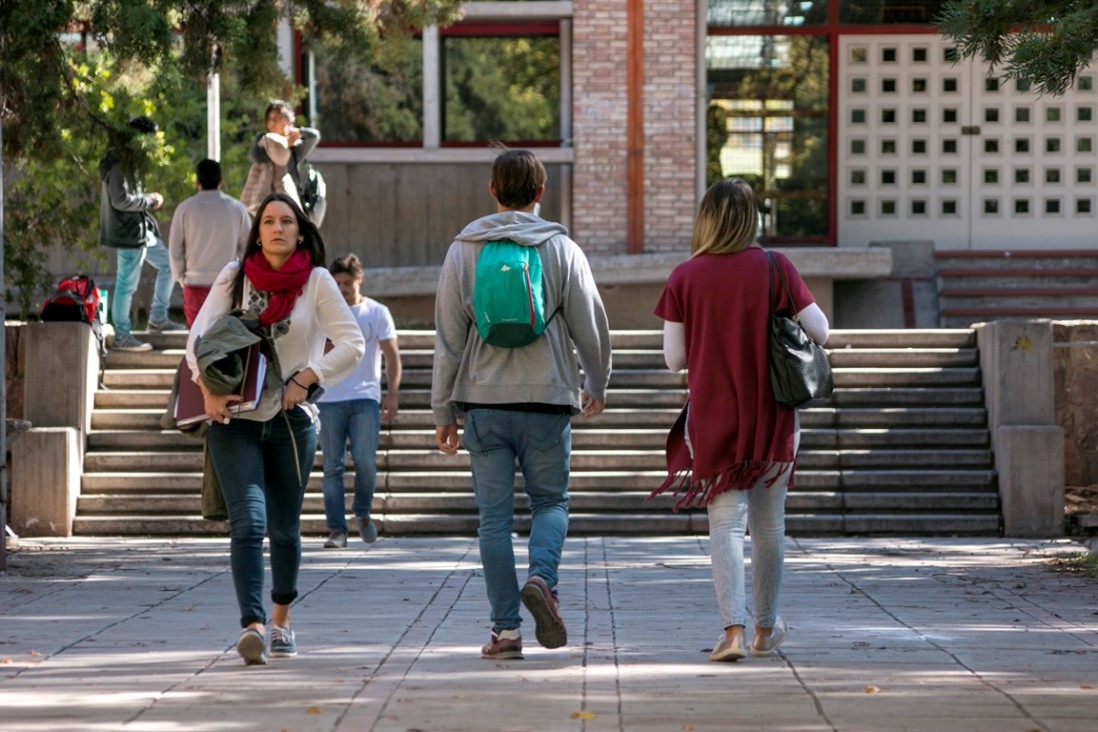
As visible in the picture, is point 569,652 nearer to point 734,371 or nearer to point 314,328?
point 734,371

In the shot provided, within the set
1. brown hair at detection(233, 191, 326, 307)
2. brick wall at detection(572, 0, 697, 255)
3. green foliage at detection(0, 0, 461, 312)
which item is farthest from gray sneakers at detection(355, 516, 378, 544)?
brick wall at detection(572, 0, 697, 255)

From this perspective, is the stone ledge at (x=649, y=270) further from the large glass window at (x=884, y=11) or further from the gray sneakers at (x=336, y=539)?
the gray sneakers at (x=336, y=539)

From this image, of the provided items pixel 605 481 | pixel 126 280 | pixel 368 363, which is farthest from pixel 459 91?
pixel 368 363

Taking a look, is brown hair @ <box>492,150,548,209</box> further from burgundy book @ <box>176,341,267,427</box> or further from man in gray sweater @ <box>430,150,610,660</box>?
burgundy book @ <box>176,341,267,427</box>

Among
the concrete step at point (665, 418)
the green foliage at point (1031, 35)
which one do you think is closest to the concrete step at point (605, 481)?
the concrete step at point (665, 418)

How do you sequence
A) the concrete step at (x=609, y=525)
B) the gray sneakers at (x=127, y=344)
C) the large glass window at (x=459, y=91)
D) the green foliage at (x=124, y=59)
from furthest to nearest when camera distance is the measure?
the large glass window at (x=459, y=91) → the gray sneakers at (x=127, y=344) → the concrete step at (x=609, y=525) → the green foliage at (x=124, y=59)

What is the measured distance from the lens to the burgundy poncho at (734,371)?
697cm

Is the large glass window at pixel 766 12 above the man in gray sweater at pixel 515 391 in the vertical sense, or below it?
above

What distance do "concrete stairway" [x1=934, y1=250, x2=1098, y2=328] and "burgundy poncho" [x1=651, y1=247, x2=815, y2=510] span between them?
41.2ft

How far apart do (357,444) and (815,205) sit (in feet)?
34.2

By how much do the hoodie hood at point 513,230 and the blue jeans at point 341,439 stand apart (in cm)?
486

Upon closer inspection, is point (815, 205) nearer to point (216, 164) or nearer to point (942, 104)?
point (942, 104)

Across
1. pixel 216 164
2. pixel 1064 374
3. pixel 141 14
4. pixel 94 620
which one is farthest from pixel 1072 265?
pixel 94 620

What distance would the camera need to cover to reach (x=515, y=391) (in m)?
6.88
